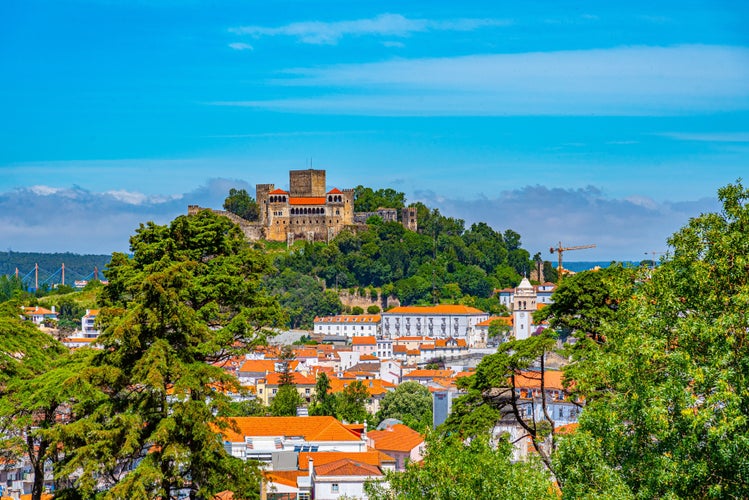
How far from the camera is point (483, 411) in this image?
2773cm

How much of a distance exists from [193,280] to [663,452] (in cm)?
1131

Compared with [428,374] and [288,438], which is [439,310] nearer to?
[428,374]

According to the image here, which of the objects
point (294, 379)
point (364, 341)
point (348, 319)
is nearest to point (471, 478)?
point (294, 379)

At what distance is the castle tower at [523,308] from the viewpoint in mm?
122438

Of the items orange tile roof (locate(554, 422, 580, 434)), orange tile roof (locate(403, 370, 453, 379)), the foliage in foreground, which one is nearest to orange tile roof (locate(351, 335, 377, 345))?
orange tile roof (locate(403, 370, 453, 379))

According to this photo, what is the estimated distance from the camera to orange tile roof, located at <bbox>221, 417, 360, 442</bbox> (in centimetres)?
4122

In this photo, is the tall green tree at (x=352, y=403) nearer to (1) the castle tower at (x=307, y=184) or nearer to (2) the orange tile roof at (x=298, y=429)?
(2) the orange tile roof at (x=298, y=429)

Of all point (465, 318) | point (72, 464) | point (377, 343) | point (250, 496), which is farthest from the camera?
point (465, 318)

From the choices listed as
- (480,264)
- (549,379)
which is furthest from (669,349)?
(480,264)

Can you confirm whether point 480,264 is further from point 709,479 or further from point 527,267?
point 709,479

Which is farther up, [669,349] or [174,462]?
[669,349]

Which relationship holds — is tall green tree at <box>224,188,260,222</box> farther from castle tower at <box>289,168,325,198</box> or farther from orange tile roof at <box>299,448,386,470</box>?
orange tile roof at <box>299,448,386,470</box>

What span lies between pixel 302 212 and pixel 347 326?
22.1 meters

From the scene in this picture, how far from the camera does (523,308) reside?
124125 mm
